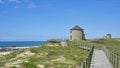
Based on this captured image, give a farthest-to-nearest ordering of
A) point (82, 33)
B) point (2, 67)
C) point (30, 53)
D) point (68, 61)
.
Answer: point (82, 33) < point (30, 53) < point (68, 61) < point (2, 67)

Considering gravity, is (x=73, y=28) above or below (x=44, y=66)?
above

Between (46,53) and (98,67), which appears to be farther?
(46,53)

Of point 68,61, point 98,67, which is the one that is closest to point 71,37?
point 68,61

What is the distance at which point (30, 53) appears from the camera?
163ft

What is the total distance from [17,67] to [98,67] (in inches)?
401

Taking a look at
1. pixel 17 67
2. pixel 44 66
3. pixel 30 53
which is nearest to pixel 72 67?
pixel 44 66

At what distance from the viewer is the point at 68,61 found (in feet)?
113

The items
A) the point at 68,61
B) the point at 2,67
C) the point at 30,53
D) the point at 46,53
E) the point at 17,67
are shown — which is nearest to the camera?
the point at 17,67

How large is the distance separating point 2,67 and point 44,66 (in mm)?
4767

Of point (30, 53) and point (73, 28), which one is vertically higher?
point (73, 28)

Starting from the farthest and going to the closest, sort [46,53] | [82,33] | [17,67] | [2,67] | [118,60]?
[82,33] < [46,53] < [2,67] < [17,67] < [118,60]

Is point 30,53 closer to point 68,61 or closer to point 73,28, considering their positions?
point 68,61

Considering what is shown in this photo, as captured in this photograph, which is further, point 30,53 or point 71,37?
point 71,37

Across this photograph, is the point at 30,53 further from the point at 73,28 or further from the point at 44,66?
the point at 73,28
